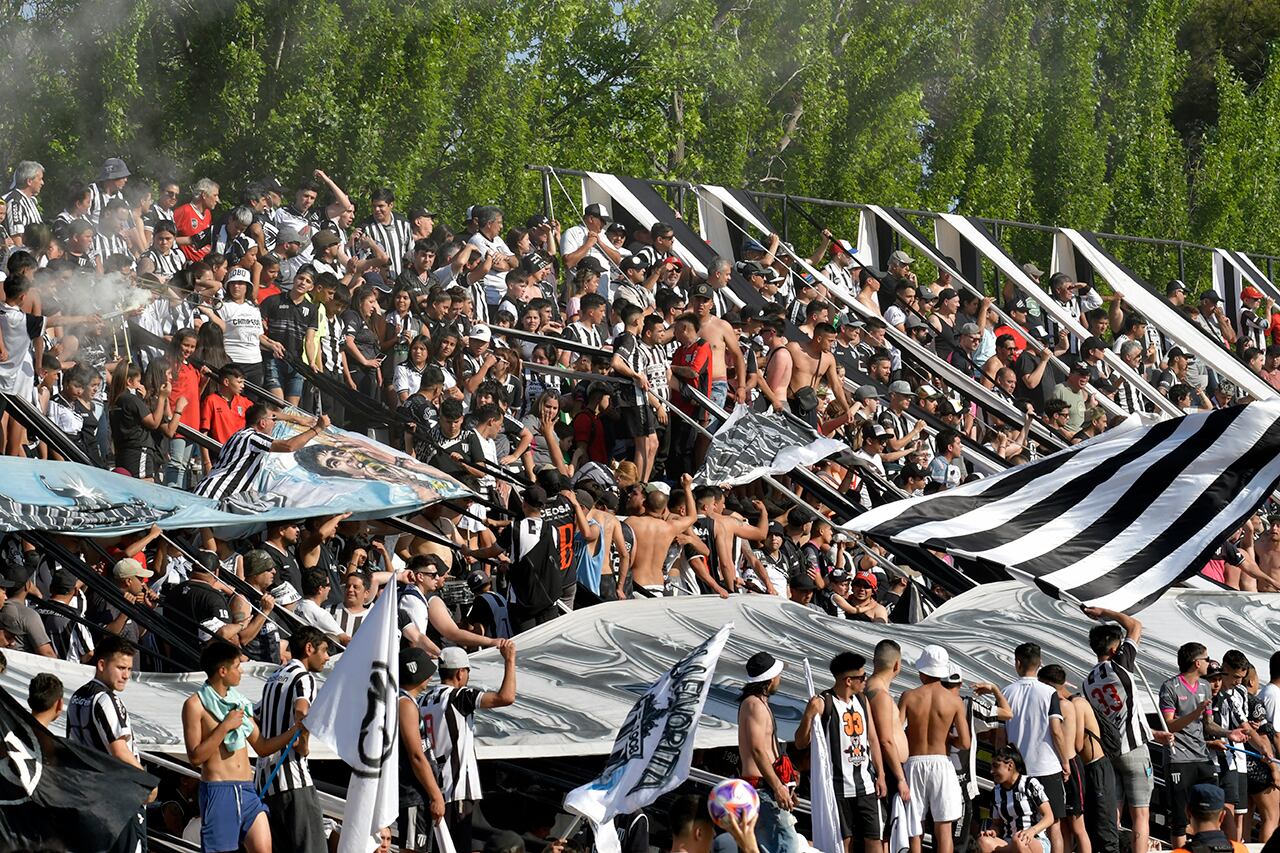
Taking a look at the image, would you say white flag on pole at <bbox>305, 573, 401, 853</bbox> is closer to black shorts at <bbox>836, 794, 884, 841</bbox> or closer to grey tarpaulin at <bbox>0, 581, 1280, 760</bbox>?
grey tarpaulin at <bbox>0, 581, 1280, 760</bbox>

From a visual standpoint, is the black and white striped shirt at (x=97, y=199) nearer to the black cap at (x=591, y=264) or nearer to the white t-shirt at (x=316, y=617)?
the black cap at (x=591, y=264)

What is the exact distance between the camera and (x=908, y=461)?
1792cm

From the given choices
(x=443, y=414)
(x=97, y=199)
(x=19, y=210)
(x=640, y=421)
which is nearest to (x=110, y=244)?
(x=97, y=199)

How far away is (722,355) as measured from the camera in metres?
17.7

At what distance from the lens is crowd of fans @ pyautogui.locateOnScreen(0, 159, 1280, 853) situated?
11906 mm

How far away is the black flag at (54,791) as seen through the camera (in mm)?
8828

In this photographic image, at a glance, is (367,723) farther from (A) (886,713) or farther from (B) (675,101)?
(B) (675,101)

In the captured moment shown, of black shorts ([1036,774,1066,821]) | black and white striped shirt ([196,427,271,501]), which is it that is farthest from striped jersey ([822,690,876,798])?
black and white striped shirt ([196,427,271,501])

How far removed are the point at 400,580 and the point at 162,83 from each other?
13.0 m

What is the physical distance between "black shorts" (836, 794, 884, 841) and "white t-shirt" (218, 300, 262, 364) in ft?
20.0

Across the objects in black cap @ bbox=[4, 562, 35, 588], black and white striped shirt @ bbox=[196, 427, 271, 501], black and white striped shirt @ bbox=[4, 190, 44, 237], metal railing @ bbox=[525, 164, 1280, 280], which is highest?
metal railing @ bbox=[525, 164, 1280, 280]

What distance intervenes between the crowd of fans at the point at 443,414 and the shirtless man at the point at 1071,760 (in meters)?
2.49

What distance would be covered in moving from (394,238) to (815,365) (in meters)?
3.98

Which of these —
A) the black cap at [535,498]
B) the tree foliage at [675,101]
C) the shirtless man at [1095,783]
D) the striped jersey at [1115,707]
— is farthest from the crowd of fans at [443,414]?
the tree foliage at [675,101]
